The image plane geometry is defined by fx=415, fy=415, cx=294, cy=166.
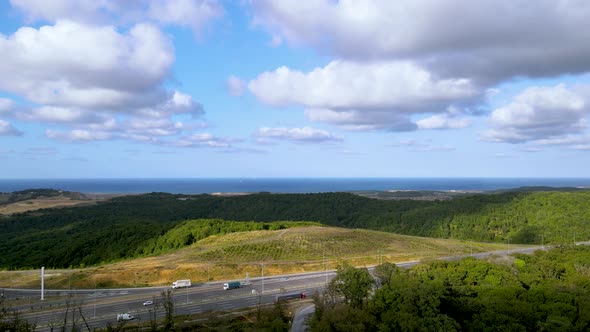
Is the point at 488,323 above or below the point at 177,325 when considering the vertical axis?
above

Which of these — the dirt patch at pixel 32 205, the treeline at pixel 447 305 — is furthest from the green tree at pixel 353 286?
the dirt patch at pixel 32 205

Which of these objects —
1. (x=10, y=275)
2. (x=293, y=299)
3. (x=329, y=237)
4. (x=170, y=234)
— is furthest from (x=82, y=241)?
(x=293, y=299)

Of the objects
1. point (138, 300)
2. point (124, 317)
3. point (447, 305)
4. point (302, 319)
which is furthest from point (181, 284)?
point (447, 305)

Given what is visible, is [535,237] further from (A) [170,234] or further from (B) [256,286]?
(A) [170,234]

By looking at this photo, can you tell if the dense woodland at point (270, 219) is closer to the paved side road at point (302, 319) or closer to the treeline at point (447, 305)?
the paved side road at point (302, 319)

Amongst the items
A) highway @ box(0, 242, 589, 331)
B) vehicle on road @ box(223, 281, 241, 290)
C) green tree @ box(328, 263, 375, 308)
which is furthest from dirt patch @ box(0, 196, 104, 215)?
green tree @ box(328, 263, 375, 308)

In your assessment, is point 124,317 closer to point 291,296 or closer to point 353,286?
point 291,296
